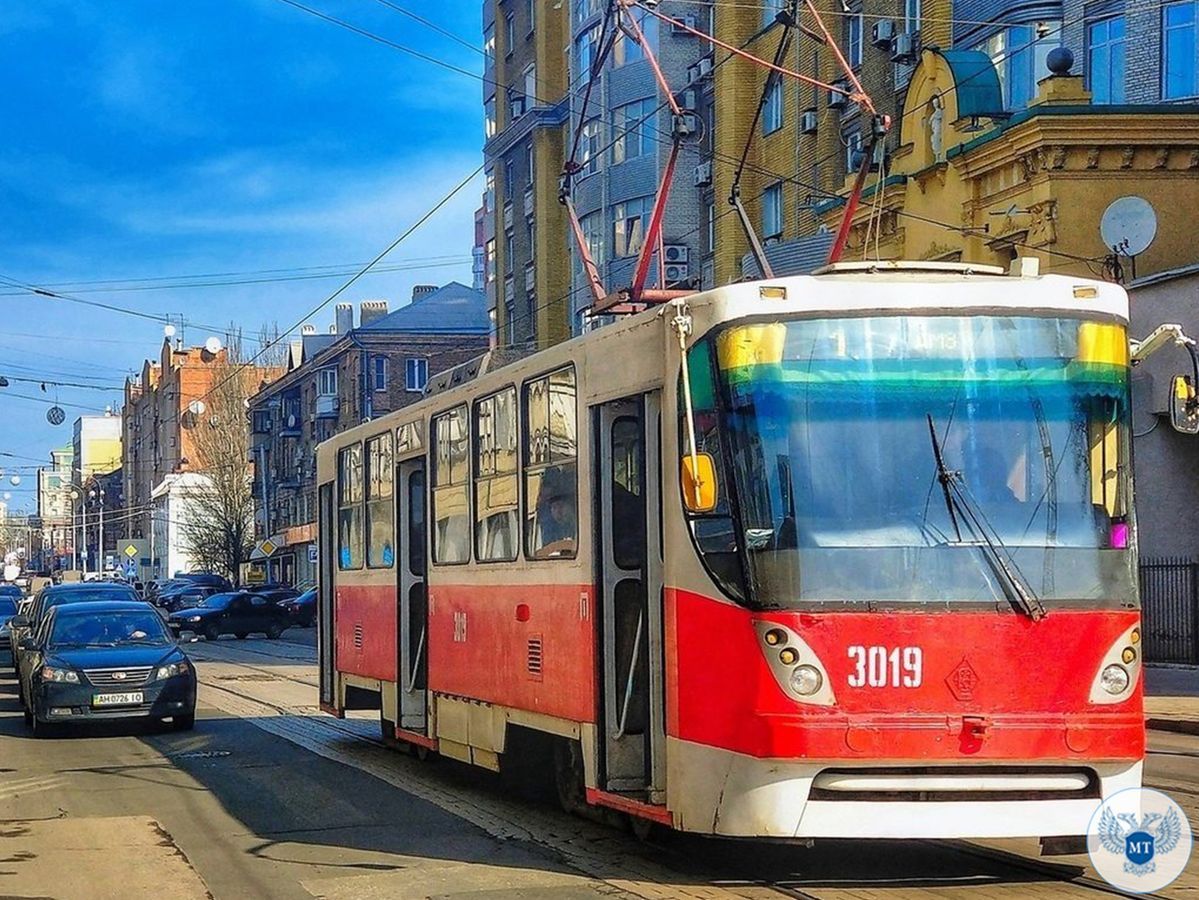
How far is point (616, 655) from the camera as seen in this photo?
1027cm

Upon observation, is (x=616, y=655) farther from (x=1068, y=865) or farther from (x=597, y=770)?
(x=1068, y=865)

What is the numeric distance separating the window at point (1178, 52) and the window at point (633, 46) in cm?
1845

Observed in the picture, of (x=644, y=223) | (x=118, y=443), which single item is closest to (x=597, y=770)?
(x=644, y=223)

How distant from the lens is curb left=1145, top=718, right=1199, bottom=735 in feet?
60.8

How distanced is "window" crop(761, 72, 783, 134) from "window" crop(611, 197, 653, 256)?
14.9ft

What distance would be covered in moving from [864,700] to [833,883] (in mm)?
1169

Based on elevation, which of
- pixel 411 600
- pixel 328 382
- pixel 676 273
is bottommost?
pixel 411 600

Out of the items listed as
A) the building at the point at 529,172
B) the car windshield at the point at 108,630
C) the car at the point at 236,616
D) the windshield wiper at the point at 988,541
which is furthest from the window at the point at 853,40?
the windshield wiper at the point at 988,541

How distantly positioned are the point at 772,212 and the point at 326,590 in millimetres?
26208

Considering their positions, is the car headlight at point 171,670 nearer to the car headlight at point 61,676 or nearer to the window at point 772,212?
the car headlight at point 61,676

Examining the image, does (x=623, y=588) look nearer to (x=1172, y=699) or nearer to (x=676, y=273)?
(x=1172, y=699)

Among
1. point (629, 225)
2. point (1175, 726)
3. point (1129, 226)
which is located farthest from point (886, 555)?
point (629, 225)

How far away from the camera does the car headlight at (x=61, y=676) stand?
1945cm

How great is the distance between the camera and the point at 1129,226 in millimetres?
29125
